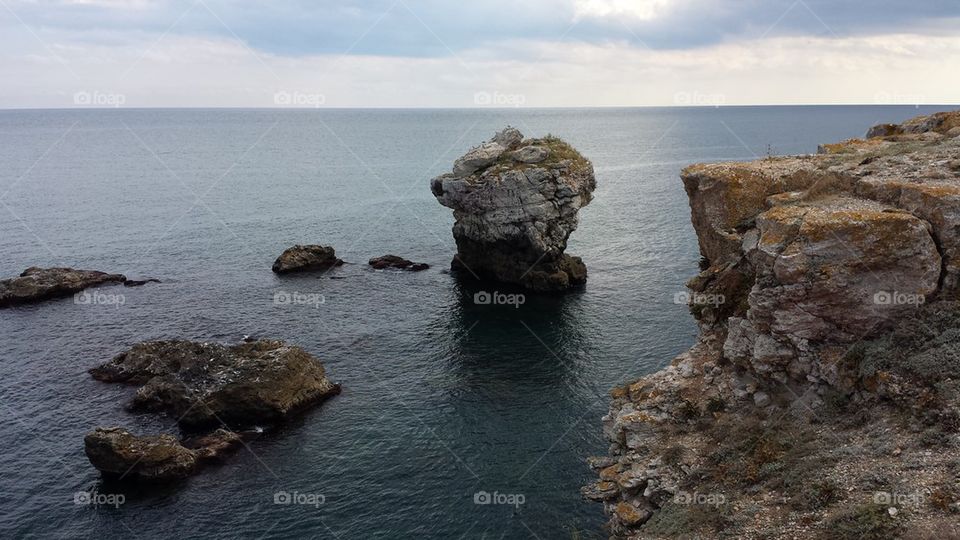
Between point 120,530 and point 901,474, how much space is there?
119 ft

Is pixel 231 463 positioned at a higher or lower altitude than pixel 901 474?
lower

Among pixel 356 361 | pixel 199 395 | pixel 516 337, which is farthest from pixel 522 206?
pixel 199 395

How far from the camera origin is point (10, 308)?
6981 centimetres

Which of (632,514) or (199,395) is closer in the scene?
(632,514)

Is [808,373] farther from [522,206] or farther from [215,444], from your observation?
[522,206]

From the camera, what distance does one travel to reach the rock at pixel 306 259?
8238 centimetres

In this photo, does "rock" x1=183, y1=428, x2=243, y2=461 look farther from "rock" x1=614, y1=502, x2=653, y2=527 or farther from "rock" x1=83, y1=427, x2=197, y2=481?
"rock" x1=614, y1=502, x2=653, y2=527

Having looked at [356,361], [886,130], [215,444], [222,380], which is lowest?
[215,444]

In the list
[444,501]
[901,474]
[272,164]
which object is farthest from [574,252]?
[272,164]

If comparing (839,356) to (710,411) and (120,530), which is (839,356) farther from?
(120,530)

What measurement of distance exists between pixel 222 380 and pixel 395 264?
127ft

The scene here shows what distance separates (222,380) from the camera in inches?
1907

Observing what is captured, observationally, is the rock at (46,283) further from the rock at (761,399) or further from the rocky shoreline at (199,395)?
the rock at (761,399)

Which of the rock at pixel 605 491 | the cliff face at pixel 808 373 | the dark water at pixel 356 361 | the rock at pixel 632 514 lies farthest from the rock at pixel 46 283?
the rock at pixel 632 514
